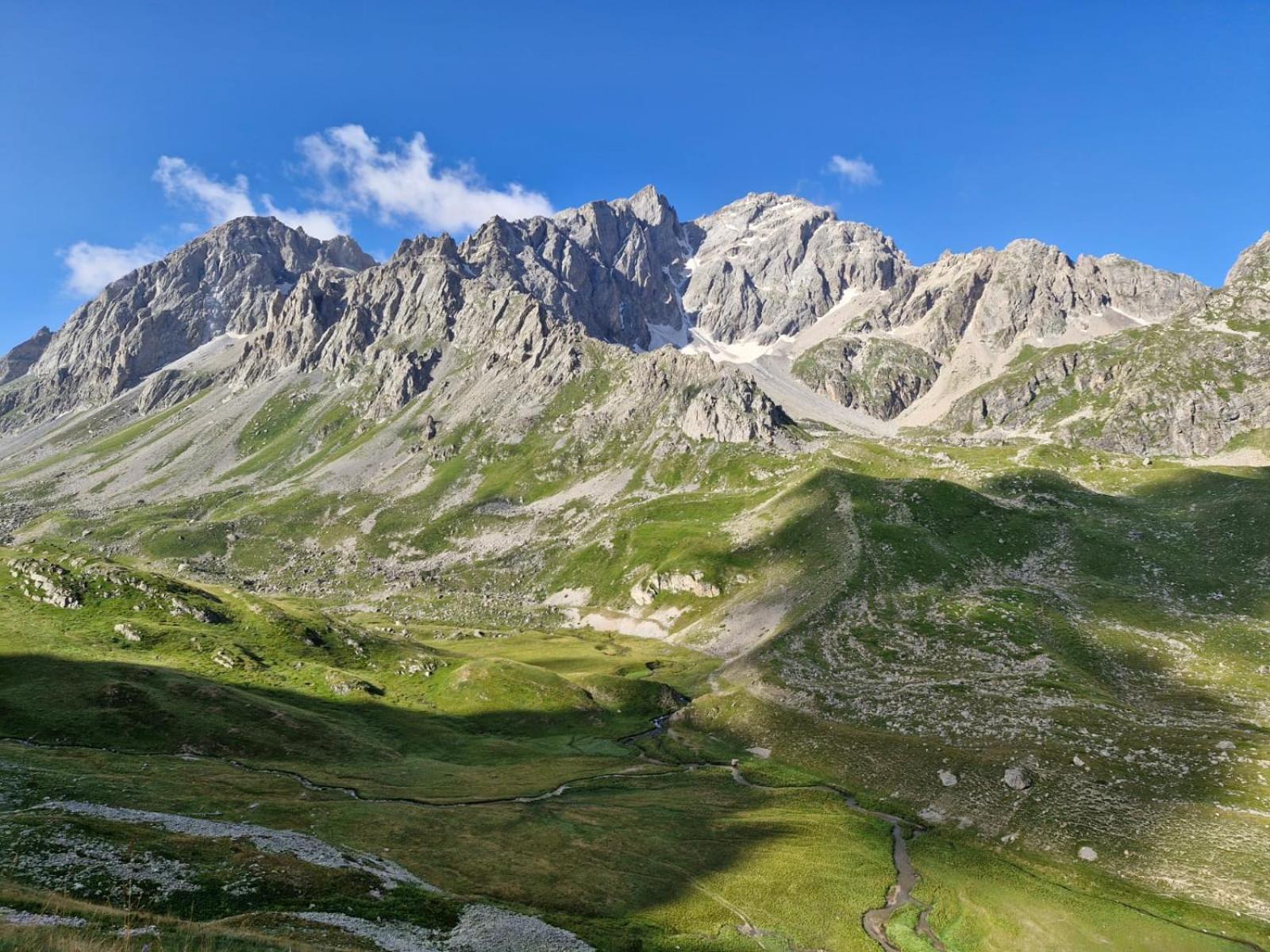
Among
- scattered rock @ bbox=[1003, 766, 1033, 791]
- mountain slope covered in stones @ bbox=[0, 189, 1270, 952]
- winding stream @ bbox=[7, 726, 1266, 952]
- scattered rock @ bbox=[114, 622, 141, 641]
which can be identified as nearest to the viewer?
mountain slope covered in stones @ bbox=[0, 189, 1270, 952]

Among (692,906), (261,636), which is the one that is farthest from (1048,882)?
(261,636)

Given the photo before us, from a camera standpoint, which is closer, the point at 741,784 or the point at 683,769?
the point at 741,784

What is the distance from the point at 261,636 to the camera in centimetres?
12612

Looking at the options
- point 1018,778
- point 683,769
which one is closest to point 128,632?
point 683,769

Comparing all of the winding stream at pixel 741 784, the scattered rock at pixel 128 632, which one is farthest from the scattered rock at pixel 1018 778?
the scattered rock at pixel 128 632

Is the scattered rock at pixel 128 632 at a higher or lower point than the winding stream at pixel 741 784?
higher

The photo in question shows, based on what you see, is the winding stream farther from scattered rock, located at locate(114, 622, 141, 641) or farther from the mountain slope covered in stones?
scattered rock, located at locate(114, 622, 141, 641)

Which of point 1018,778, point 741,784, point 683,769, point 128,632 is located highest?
point 128,632

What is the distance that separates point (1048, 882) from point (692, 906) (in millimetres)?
34591

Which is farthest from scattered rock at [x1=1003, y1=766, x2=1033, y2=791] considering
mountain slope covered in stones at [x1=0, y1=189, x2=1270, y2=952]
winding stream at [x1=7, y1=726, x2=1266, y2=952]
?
winding stream at [x1=7, y1=726, x2=1266, y2=952]

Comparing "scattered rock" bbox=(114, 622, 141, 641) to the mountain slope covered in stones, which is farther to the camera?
"scattered rock" bbox=(114, 622, 141, 641)

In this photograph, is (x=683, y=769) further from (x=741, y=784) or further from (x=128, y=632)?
(x=128, y=632)

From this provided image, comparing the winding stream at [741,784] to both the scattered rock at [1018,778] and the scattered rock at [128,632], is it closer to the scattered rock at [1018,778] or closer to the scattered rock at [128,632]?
the scattered rock at [1018,778]

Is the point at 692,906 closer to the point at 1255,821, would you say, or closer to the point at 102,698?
the point at 1255,821
